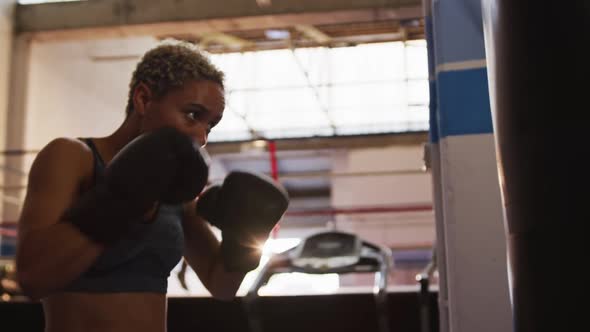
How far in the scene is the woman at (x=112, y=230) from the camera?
112cm

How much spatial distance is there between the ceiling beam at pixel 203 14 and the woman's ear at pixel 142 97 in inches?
157

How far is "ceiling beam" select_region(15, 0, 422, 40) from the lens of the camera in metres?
5.24

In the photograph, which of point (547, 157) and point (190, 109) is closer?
point (547, 157)

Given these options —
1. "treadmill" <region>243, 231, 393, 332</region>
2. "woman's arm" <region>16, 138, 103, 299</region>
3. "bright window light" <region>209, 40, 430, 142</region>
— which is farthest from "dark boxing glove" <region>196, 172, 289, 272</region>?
"bright window light" <region>209, 40, 430, 142</region>

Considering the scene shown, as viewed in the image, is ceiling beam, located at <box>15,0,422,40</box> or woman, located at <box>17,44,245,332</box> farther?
ceiling beam, located at <box>15,0,422,40</box>

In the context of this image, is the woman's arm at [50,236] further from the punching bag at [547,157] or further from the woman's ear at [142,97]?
the punching bag at [547,157]

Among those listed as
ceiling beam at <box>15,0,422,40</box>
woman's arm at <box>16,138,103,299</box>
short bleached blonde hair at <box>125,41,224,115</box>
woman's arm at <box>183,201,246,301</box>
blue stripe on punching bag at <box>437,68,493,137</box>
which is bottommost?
woman's arm at <box>183,201,246,301</box>

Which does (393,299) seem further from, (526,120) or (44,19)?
(44,19)

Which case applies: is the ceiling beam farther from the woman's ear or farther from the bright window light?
the woman's ear

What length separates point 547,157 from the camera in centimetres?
95

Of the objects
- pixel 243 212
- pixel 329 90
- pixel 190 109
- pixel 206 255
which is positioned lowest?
pixel 206 255

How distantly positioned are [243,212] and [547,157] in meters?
0.69

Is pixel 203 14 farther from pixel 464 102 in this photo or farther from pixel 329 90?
pixel 329 90

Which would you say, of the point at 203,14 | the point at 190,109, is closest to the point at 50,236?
the point at 190,109
